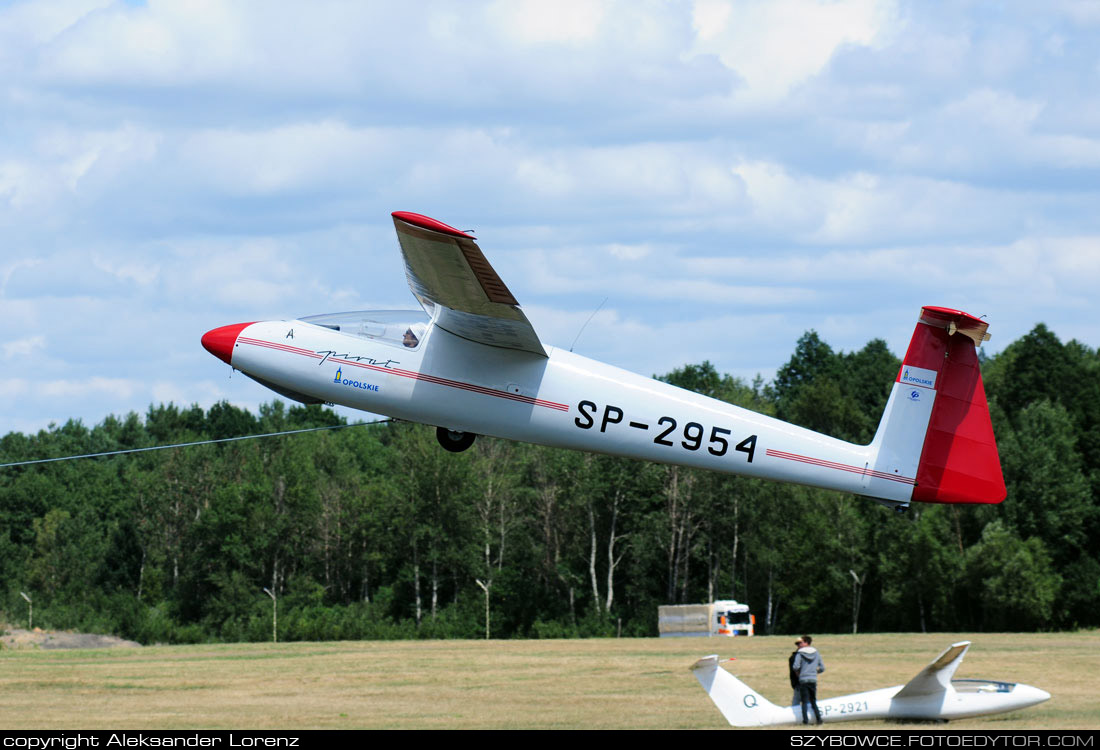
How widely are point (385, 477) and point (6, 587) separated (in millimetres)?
31190

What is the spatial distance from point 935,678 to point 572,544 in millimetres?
60055

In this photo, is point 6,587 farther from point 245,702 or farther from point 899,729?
point 899,729

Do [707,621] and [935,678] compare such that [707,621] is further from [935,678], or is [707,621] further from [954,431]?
[954,431]

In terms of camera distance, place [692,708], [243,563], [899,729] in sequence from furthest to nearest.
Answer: [243,563] < [692,708] < [899,729]

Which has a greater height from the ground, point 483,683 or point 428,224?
point 428,224

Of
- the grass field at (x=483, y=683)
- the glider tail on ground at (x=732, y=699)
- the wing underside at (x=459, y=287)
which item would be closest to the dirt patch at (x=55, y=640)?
the grass field at (x=483, y=683)

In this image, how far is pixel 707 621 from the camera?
68562 mm

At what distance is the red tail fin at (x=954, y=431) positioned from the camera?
52.5 feet

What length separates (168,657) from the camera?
57.4 metres

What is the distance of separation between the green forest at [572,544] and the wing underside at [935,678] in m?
42.9

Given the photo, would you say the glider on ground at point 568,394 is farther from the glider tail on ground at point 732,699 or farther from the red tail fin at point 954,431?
the glider tail on ground at point 732,699

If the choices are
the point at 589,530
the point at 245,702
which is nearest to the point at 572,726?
the point at 245,702

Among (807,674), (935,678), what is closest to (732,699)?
(807,674)

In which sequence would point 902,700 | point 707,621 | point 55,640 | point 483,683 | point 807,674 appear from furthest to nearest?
point 55,640 → point 707,621 → point 483,683 → point 902,700 → point 807,674
